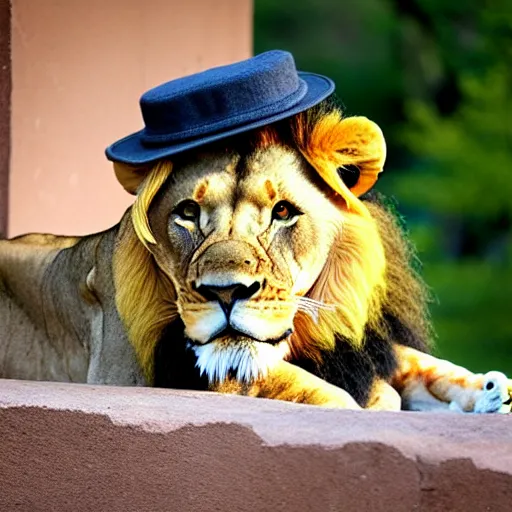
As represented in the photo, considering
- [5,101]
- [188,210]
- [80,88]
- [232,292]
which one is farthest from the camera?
[80,88]

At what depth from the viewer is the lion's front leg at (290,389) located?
342 centimetres

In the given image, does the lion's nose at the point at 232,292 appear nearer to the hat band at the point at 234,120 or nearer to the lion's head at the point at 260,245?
the lion's head at the point at 260,245

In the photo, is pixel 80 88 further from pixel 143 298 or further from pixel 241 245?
pixel 241 245

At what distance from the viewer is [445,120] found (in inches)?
515

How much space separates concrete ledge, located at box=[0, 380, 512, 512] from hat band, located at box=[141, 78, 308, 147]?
0.66 metres

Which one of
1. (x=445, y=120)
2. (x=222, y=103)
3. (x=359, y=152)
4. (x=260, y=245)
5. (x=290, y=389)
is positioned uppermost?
(x=222, y=103)

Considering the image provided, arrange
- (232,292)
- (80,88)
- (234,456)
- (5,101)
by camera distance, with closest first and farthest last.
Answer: (234,456), (232,292), (5,101), (80,88)

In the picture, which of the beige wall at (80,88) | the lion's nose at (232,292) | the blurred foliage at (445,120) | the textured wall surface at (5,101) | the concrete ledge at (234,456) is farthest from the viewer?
the blurred foliage at (445,120)

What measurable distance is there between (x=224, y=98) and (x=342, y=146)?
29 centimetres

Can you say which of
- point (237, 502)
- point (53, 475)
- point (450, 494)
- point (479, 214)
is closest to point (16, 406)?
point (53, 475)

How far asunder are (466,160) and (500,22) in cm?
119

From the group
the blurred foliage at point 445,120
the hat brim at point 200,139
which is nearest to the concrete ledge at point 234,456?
the hat brim at point 200,139

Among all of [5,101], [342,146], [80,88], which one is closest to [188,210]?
[342,146]

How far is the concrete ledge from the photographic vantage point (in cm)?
271
